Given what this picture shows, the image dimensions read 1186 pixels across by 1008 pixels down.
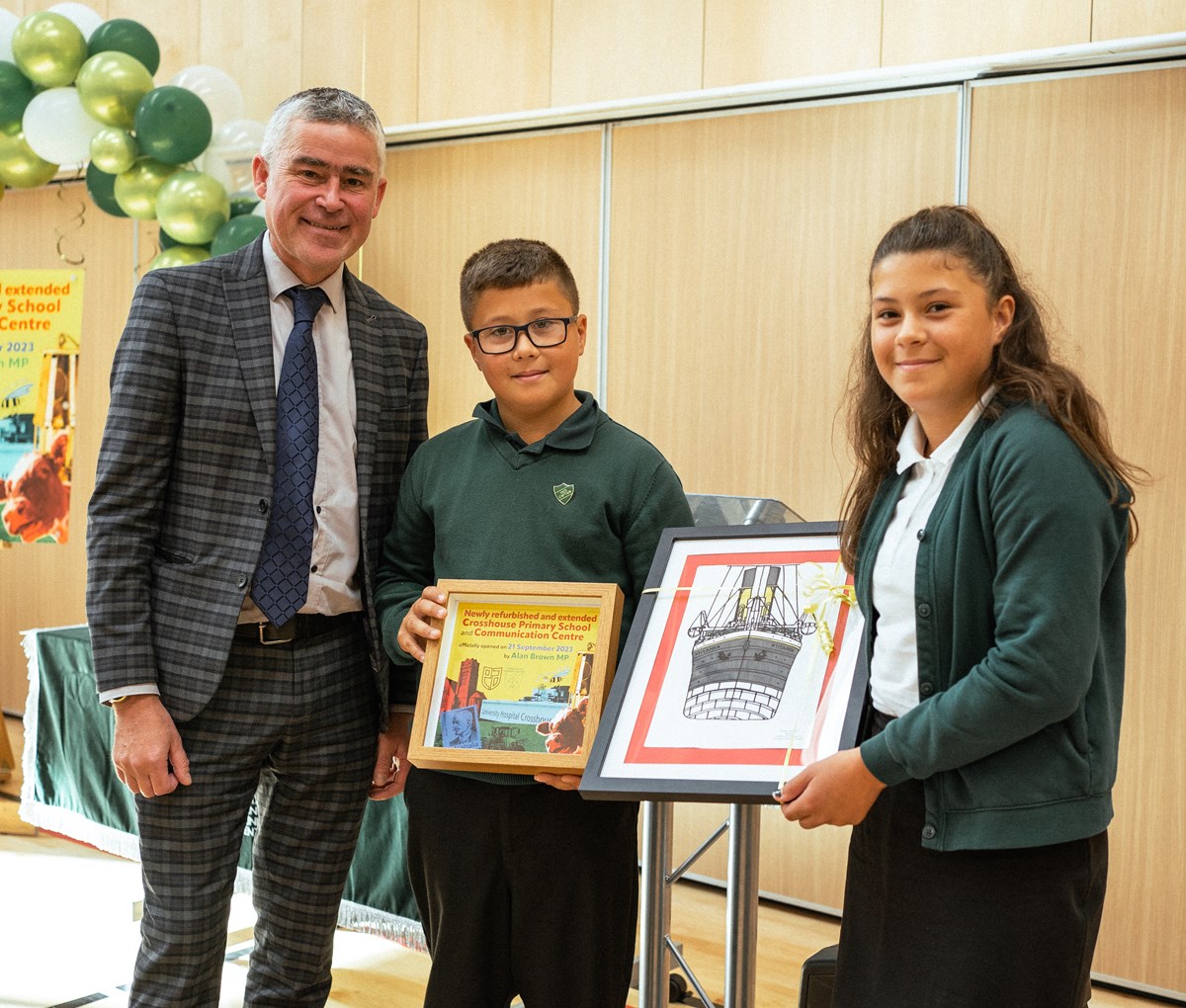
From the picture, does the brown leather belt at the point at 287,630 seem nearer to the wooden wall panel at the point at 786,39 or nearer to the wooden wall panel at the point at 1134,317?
the wooden wall panel at the point at 1134,317

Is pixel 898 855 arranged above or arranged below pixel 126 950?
above

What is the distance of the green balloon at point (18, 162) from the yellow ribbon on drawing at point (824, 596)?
11.3 feet

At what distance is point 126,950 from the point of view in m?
3.44

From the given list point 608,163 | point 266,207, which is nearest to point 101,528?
point 266,207

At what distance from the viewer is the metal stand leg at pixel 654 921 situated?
2.13m

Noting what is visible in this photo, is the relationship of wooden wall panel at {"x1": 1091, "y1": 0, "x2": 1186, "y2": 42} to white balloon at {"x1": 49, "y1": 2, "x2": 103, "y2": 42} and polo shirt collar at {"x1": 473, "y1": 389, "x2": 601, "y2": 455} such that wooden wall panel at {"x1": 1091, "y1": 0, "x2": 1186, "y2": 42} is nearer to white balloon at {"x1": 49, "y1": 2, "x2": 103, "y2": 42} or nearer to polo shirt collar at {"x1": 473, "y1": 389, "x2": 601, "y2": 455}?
polo shirt collar at {"x1": 473, "y1": 389, "x2": 601, "y2": 455}

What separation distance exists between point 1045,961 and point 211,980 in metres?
1.36

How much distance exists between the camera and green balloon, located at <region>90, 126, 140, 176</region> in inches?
151

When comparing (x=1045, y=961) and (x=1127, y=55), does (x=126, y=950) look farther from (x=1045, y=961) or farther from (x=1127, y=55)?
(x=1127, y=55)

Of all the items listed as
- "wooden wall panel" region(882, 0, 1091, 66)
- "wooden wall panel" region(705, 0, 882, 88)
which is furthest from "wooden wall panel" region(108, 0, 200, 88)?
"wooden wall panel" region(882, 0, 1091, 66)

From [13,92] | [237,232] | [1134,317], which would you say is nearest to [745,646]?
[1134,317]

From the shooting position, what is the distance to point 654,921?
2193 millimetres

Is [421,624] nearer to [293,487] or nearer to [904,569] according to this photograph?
[293,487]

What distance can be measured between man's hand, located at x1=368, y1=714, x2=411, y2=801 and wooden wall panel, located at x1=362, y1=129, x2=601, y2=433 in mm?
2171
